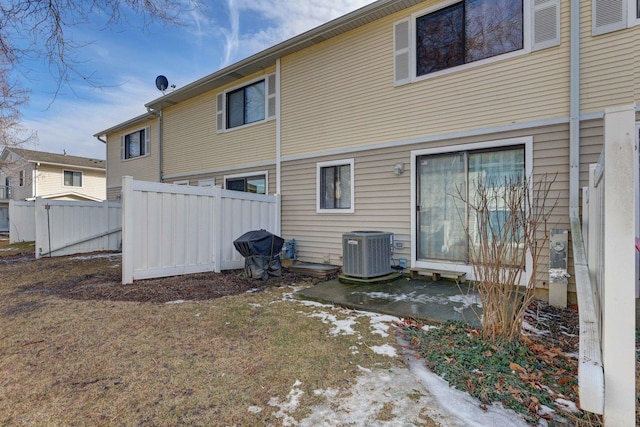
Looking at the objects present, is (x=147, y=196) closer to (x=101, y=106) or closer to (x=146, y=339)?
(x=101, y=106)

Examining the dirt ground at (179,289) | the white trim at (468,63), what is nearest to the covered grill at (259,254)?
the dirt ground at (179,289)

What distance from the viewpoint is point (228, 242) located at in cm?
705

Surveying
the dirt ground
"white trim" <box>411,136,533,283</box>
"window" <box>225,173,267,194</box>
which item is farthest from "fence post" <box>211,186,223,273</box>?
"white trim" <box>411,136,533,283</box>

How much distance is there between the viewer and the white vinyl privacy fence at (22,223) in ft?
45.0

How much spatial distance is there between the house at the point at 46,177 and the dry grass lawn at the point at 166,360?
20701 millimetres

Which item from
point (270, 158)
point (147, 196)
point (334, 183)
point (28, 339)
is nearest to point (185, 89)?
point (270, 158)

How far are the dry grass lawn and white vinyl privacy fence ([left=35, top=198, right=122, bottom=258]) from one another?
570 cm

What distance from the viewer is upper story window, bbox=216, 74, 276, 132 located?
826 cm

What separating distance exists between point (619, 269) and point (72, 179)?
27862mm

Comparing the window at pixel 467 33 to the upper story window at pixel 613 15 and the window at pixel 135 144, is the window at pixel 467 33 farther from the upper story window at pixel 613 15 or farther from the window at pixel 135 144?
the window at pixel 135 144

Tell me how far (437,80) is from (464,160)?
1.52 metres

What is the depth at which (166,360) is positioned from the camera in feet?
9.41

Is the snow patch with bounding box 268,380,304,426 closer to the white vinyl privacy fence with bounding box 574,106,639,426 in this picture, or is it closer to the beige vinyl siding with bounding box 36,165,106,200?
the white vinyl privacy fence with bounding box 574,106,639,426

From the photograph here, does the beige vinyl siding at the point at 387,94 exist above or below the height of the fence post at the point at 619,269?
above
